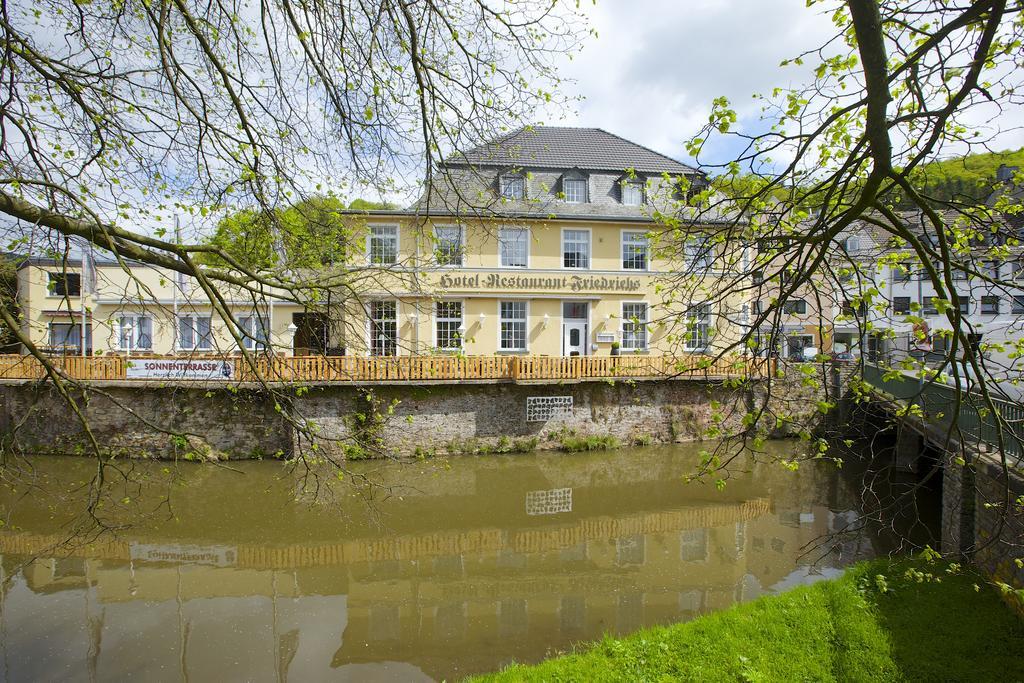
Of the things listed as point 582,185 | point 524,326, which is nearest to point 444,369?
point 524,326

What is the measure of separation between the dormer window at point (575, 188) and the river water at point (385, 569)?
962 centimetres

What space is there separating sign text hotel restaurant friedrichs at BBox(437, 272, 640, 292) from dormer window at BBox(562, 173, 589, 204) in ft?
8.52

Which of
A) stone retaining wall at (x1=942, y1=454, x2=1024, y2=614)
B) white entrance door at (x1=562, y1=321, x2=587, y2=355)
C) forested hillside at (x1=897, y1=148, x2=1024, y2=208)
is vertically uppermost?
forested hillside at (x1=897, y1=148, x2=1024, y2=208)

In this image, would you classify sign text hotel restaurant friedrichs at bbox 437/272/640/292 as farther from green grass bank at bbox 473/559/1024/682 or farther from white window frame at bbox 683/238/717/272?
white window frame at bbox 683/238/717/272

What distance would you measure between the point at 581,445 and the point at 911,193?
12.4m

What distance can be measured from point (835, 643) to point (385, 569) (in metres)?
5.81

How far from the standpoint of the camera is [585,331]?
59.3 feet

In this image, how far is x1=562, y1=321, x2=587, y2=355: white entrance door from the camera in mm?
17938

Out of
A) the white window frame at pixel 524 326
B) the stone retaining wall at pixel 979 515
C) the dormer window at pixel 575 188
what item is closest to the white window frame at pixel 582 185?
the dormer window at pixel 575 188

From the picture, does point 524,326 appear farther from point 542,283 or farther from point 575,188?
point 575,188

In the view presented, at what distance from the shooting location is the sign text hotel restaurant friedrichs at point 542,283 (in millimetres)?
17281

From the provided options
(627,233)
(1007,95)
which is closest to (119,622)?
(1007,95)

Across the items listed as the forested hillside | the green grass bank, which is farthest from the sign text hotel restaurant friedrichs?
the forested hillside

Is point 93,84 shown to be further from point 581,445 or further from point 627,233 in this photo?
point 627,233
